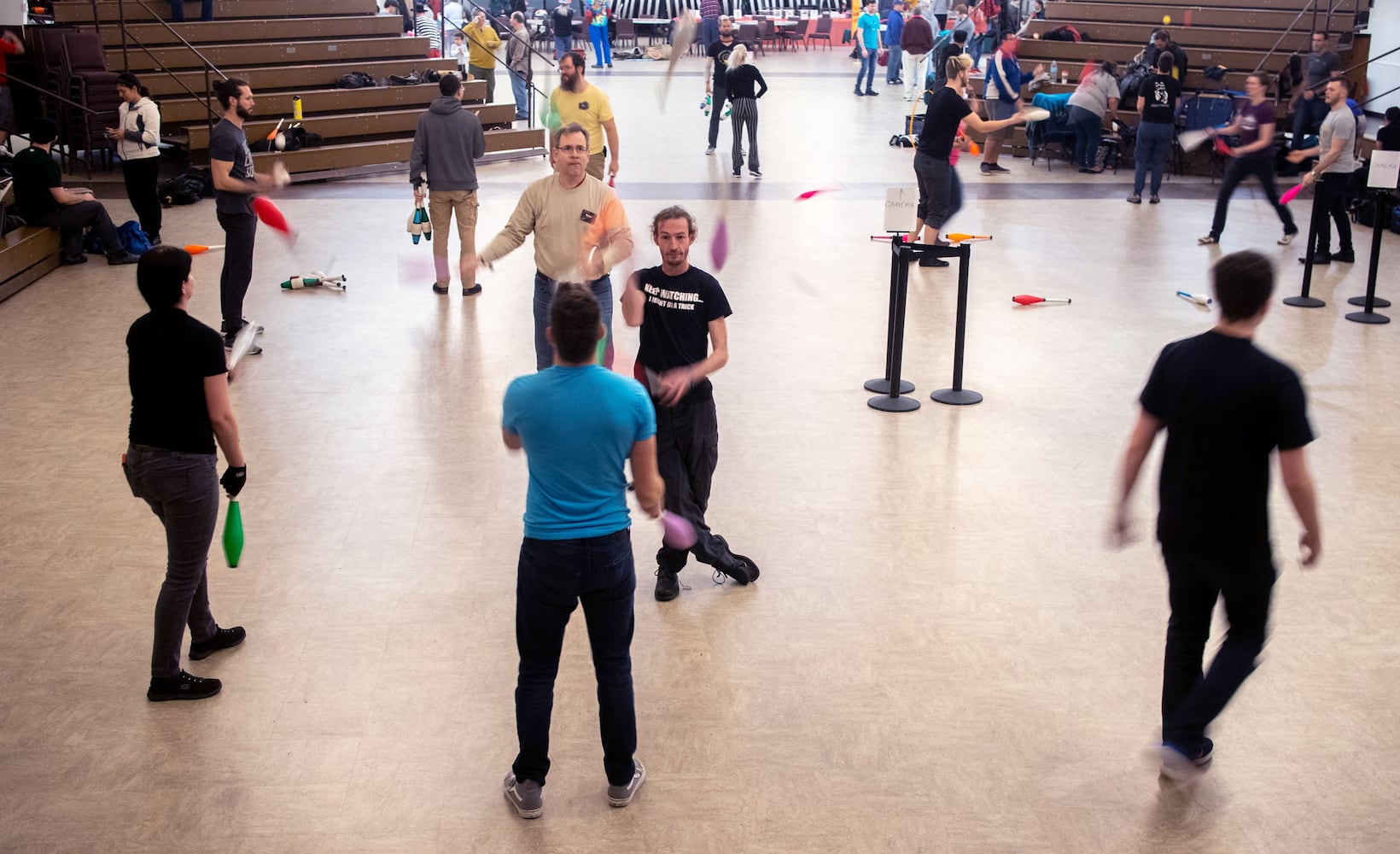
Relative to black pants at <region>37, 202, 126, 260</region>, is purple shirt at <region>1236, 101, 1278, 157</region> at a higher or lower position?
higher

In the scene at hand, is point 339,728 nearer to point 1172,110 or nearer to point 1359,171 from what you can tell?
point 1359,171

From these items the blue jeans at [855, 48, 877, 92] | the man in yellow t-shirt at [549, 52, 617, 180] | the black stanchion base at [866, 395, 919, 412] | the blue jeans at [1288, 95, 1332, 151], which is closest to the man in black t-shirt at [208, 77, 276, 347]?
the man in yellow t-shirt at [549, 52, 617, 180]

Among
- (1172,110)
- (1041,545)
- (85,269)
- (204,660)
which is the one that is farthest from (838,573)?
(1172,110)

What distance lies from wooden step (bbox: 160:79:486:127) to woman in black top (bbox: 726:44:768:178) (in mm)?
3842

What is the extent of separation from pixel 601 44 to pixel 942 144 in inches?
771

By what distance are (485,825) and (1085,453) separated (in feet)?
13.4

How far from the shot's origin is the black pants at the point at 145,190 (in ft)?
35.0

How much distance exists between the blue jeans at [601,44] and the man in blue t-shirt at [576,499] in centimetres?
2610

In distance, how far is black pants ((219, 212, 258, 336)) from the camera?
7.84 m

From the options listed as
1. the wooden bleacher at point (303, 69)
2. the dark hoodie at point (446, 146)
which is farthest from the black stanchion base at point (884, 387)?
the wooden bleacher at point (303, 69)

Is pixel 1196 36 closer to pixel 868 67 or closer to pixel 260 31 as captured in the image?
pixel 868 67

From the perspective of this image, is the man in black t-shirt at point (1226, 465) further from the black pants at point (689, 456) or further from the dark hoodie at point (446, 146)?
the dark hoodie at point (446, 146)

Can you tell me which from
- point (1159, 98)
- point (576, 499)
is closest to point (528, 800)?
point (576, 499)

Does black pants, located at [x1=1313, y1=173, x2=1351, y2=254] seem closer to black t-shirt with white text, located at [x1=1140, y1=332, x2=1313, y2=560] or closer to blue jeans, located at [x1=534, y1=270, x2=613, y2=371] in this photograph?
blue jeans, located at [x1=534, y1=270, x2=613, y2=371]
